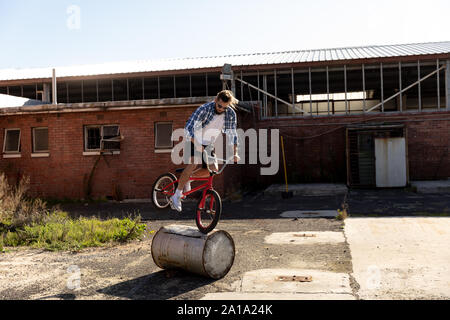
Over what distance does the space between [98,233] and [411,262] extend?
5.81m

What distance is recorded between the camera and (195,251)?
560cm

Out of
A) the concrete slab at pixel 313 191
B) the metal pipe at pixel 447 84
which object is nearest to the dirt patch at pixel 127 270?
the concrete slab at pixel 313 191

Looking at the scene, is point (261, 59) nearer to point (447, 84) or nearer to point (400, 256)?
point (447, 84)

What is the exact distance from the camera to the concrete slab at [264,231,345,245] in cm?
774

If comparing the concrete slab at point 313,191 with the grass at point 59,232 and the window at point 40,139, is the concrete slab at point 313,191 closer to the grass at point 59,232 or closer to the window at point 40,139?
the grass at point 59,232

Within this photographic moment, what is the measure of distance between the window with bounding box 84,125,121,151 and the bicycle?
26.2ft

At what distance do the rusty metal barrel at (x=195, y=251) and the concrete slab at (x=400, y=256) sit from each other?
1.75 m

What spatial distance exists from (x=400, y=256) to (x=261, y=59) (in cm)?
1762

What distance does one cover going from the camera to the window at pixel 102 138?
1491 centimetres

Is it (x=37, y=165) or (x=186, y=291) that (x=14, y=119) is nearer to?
(x=37, y=165)

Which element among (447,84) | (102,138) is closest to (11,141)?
(102,138)
